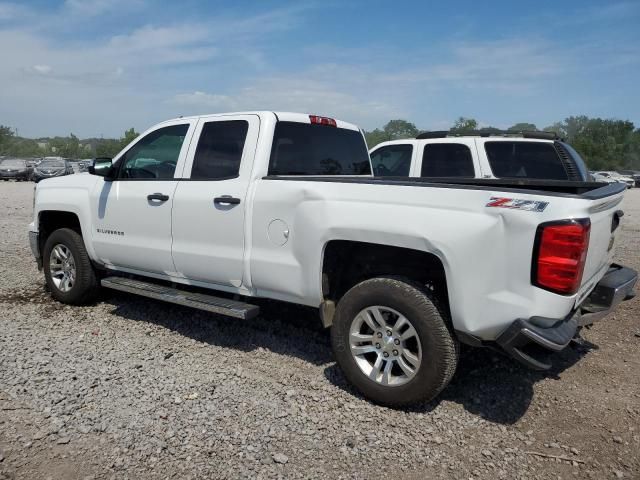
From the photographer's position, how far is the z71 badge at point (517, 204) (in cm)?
310

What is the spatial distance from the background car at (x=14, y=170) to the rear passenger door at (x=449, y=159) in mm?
32246

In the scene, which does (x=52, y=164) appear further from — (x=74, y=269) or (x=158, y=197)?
(x=158, y=197)

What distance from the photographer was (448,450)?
3270 millimetres

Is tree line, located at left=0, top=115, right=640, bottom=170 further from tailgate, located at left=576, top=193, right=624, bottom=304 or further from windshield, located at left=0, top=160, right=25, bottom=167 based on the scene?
tailgate, located at left=576, top=193, right=624, bottom=304

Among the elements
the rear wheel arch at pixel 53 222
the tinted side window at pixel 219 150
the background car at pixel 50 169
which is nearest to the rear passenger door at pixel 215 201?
the tinted side window at pixel 219 150

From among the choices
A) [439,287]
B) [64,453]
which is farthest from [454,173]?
[64,453]

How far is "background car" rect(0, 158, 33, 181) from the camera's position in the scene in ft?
109

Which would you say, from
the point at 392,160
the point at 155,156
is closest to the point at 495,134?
the point at 392,160

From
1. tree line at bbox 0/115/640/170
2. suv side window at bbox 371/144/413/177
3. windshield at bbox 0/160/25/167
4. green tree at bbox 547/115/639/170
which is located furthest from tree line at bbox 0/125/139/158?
suv side window at bbox 371/144/413/177

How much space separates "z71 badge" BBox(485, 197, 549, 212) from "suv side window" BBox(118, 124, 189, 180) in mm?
2950

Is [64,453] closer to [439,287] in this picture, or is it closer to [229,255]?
[229,255]

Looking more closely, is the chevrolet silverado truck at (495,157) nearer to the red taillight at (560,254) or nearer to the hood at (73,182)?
the hood at (73,182)

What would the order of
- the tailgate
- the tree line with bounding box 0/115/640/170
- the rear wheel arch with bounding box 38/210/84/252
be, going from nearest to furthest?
the tailgate
the rear wheel arch with bounding box 38/210/84/252
the tree line with bounding box 0/115/640/170

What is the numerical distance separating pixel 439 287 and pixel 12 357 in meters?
3.39
